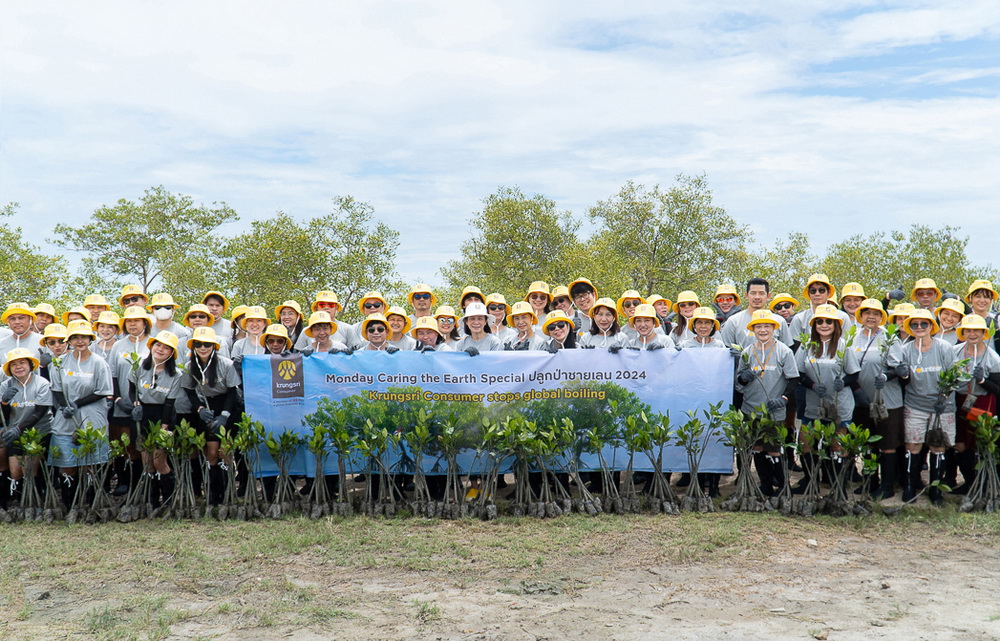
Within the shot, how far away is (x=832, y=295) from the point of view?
9422 mm

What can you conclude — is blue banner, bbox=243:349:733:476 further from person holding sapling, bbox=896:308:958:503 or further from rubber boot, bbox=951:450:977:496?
rubber boot, bbox=951:450:977:496

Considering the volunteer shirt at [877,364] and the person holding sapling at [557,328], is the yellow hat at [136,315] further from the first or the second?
the volunteer shirt at [877,364]

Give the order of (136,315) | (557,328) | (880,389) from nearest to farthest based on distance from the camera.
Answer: (880,389) < (557,328) < (136,315)

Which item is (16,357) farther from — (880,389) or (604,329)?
(880,389)

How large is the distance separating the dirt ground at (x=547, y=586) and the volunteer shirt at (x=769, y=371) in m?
1.12

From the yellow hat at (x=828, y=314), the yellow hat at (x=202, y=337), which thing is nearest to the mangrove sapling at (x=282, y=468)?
the yellow hat at (x=202, y=337)

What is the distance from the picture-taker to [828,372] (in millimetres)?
7699

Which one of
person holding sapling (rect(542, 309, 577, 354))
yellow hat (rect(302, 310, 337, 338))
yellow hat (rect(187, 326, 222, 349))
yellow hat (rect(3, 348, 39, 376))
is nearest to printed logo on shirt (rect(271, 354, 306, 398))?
yellow hat (rect(302, 310, 337, 338))

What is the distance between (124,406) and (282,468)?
60.2 inches

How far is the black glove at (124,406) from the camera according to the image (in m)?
7.76

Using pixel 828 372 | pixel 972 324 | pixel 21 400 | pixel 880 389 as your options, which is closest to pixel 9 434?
pixel 21 400

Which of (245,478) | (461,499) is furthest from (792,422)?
(245,478)

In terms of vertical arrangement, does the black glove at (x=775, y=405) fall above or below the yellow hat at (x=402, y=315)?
below

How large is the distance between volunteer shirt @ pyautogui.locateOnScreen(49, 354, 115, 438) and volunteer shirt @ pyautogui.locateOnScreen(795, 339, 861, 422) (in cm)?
630
